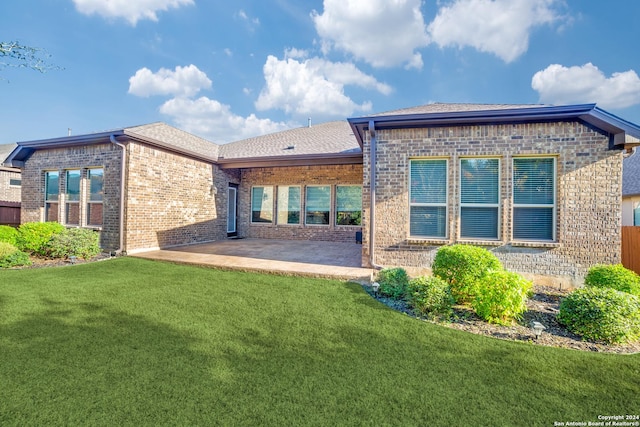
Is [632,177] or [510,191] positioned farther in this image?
[632,177]

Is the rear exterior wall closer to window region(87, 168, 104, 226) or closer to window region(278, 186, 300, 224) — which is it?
window region(87, 168, 104, 226)

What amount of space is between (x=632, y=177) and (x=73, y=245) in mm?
25147

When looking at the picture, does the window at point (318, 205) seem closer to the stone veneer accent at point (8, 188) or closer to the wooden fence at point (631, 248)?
the wooden fence at point (631, 248)

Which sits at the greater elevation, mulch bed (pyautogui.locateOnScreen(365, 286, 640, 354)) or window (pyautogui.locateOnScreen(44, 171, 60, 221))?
window (pyautogui.locateOnScreen(44, 171, 60, 221))

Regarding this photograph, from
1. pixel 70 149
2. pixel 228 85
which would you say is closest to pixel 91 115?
pixel 228 85

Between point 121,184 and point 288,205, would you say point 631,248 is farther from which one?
point 121,184

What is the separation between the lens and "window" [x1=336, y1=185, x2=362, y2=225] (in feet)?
37.9

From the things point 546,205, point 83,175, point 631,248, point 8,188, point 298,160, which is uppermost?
point 298,160

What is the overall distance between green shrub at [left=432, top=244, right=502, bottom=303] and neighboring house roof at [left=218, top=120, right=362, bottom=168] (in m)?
5.19

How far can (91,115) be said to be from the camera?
16.1 m

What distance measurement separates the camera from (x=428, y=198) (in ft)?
20.9

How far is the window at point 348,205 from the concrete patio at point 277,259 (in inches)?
99.8

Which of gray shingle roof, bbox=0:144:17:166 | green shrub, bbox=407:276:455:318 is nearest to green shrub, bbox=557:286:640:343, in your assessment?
green shrub, bbox=407:276:455:318

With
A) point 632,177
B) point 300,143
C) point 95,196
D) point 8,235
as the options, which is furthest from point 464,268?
point 632,177
